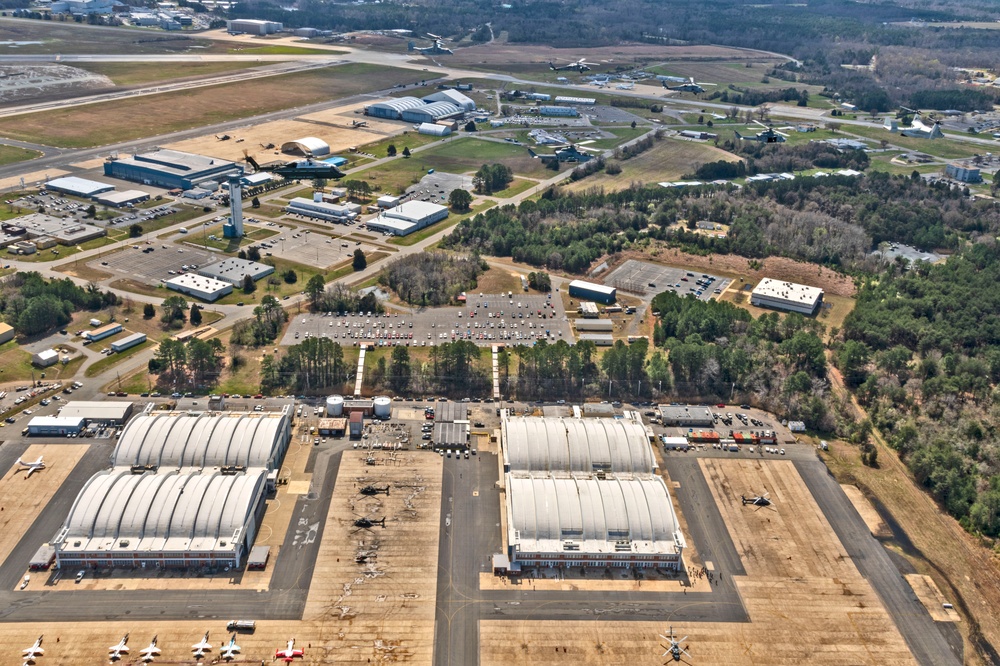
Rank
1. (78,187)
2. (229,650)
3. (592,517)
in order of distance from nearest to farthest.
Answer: (229,650), (592,517), (78,187)

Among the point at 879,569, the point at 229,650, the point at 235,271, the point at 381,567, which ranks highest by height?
the point at 235,271

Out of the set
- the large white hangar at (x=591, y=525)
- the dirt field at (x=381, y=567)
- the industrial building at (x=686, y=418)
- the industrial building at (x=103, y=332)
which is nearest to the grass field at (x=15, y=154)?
the industrial building at (x=103, y=332)

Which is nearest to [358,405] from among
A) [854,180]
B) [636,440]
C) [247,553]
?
[247,553]

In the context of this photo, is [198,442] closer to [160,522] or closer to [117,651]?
[160,522]

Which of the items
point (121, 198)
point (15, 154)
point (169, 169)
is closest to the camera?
point (121, 198)

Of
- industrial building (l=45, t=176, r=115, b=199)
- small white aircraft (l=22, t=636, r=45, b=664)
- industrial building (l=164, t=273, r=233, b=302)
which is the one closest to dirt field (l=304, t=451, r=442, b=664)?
small white aircraft (l=22, t=636, r=45, b=664)

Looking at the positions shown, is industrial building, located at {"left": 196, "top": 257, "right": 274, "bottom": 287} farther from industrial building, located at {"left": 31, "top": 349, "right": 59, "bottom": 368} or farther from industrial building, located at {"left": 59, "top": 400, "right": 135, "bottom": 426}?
industrial building, located at {"left": 59, "top": 400, "right": 135, "bottom": 426}

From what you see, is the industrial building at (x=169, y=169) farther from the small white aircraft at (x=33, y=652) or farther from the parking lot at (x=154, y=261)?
the small white aircraft at (x=33, y=652)

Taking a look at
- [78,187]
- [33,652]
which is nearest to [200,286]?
[78,187]
